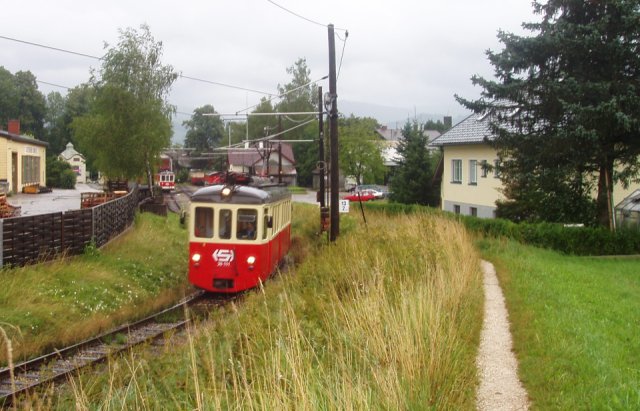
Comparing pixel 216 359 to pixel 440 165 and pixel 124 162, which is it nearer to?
pixel 124 162

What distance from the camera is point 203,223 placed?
1595cm

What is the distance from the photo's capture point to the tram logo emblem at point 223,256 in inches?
617

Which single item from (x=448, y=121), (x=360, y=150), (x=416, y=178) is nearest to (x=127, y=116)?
(x=416, y=178)

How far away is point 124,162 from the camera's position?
105 feet

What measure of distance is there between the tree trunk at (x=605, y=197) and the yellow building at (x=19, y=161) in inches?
1198

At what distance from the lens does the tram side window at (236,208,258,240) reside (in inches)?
617

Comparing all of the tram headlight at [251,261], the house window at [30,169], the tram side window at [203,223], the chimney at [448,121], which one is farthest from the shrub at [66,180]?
the chimney at [448,121]

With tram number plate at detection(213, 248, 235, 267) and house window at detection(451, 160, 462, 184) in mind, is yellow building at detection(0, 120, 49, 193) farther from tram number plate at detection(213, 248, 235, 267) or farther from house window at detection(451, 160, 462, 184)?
tram number plate at detection(213, 248, 235, 267)

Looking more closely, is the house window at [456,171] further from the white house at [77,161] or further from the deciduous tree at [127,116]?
the white house at [77,161]

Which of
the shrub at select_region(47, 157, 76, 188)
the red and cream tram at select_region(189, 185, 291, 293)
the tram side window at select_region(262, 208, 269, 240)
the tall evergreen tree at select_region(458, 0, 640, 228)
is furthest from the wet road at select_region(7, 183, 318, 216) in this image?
the shrub at select_region(47, 157, 76, 188)

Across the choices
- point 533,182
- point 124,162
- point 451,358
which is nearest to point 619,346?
point 451,358

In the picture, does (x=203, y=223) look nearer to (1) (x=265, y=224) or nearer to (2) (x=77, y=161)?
(1) (x=265, y=224)

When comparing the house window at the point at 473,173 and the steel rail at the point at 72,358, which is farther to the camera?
the house window at the point at 473,173

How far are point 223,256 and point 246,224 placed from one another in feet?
2.84
